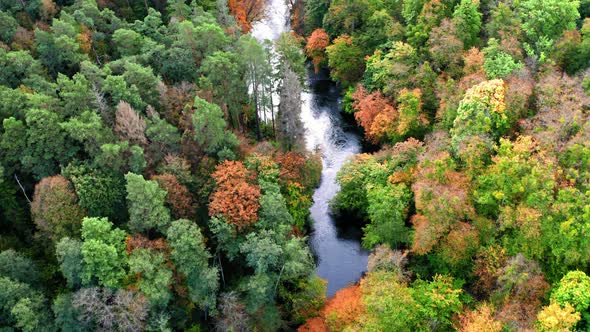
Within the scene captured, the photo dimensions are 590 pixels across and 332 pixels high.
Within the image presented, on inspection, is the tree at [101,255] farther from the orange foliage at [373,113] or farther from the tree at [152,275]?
the orange foliage at [373,113]

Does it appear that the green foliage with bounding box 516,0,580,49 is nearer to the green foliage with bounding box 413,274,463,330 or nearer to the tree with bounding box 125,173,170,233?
the green foliage with bounding box 413,274,463,330

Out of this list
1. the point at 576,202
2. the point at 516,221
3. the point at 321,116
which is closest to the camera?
the point at 576,202

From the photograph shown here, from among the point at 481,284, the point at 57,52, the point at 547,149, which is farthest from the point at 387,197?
the point at 57,52

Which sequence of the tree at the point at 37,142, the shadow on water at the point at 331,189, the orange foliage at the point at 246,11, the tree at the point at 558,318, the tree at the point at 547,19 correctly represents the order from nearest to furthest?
1. the tree at the point at 558,318
2. the tree at the point at 37,142
3. the tree at the point at 547,19
4. the shadow on water at the point at 331,189
5. the orange foliage at the point at 246,11

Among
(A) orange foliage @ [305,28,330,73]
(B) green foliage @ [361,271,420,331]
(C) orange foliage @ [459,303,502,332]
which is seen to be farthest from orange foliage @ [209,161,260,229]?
(A) orange foliage @ [305,28,330,73]

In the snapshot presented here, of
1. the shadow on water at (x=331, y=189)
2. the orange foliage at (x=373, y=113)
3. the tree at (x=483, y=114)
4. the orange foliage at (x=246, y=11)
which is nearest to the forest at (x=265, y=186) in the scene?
the tree at (x=483, y=114)

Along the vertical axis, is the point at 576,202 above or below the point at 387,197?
above

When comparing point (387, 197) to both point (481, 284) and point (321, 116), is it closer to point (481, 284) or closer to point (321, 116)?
point (481, 284)
